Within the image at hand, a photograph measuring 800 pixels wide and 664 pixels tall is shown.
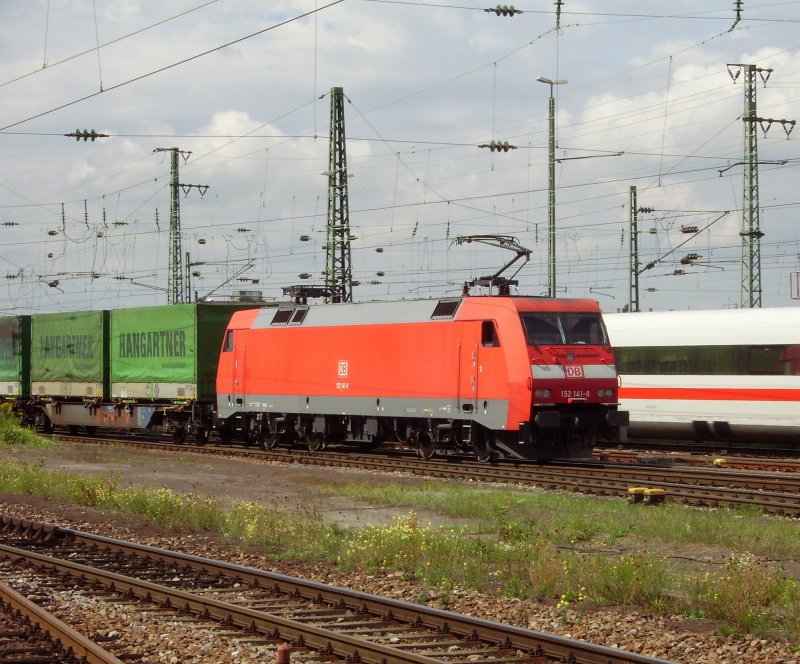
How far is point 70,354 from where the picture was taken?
36.9 meters

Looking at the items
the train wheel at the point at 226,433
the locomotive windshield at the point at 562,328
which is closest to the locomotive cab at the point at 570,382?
the locomotive windshield at the point at 562,328

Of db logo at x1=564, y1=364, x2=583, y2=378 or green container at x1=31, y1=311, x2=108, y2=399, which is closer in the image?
db logo at x1=564, y1=364, x2=583, y2=378

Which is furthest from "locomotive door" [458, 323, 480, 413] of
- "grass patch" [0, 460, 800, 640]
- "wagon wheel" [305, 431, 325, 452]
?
"grass patch" [0, 460, 800, 640]

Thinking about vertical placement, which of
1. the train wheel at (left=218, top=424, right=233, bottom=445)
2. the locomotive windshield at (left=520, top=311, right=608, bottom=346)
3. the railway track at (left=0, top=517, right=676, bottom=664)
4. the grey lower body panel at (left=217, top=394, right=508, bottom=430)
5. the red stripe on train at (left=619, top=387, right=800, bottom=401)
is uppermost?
the locomotive windshield at (left=520, top=311, right=608, bottom=346)

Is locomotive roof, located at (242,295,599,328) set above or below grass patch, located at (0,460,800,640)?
above

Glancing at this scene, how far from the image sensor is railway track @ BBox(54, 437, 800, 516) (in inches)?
676

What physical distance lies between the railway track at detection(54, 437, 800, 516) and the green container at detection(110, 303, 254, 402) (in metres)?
5.60

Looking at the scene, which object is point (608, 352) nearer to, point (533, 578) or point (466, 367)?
point (466, 367)

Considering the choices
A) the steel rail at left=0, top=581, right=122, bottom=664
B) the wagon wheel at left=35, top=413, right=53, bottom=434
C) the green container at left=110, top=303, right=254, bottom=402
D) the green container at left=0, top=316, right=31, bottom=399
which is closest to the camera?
the steel rail at left=0, top=581, right=122, bottom=664

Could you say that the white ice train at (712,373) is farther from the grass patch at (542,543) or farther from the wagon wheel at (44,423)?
the wagon wheel at (44,423)

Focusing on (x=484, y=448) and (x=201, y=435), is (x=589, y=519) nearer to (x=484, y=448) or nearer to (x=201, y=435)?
(x=484, y=448)

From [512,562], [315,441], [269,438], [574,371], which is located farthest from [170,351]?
[512,562]

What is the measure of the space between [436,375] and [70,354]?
57.5 ft

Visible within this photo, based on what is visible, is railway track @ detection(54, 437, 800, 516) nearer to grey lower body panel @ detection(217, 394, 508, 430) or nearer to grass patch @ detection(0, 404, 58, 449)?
grey lower body panel @ detection(217, 394, 508, 430)
